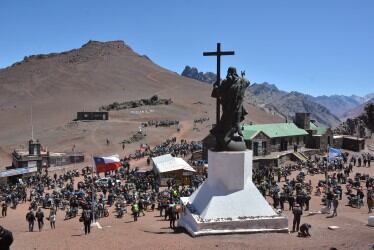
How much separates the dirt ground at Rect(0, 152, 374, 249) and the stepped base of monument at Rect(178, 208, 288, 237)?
0.22 metres

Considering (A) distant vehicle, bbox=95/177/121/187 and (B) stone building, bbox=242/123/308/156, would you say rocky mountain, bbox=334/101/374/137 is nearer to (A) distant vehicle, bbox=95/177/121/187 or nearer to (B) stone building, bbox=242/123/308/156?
(B) stone building, bbox=242/123/308/156

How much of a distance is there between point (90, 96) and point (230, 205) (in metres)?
109

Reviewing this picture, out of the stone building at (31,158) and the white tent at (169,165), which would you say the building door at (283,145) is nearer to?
the white tent at (169,165)

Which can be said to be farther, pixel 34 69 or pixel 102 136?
pixel 34 69

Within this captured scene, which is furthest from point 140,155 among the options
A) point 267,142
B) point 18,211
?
point 18,211

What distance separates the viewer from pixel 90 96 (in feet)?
400

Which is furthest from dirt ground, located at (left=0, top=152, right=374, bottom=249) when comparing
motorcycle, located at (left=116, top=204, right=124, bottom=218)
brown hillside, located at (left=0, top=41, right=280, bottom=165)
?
brown hillside, located at (left=0, top=41, right=280, bottom=165)

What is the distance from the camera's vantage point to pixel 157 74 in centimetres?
14838

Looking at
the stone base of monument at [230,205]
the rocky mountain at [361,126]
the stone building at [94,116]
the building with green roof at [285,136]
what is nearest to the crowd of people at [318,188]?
the stone base of monument at [230,205]

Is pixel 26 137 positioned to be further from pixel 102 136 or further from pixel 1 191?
pixel 1 191

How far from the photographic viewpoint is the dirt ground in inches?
578

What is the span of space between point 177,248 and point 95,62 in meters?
147

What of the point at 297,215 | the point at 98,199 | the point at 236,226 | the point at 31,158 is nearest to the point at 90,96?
the point at 31,158

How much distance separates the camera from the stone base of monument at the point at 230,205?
16.1 metres
